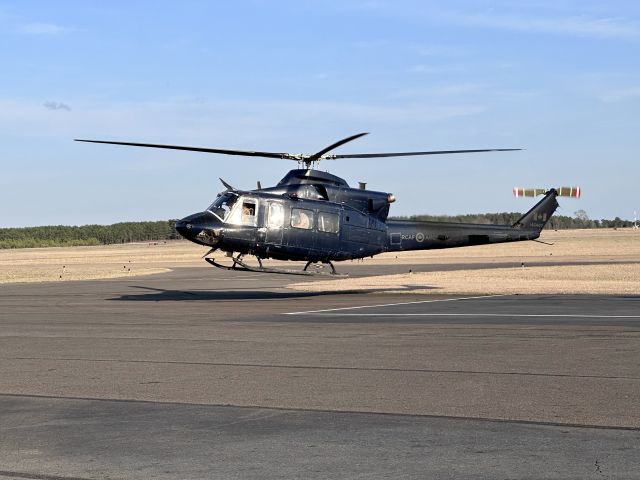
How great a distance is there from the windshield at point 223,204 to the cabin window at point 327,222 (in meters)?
3.02

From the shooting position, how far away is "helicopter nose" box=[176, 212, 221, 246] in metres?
31.4

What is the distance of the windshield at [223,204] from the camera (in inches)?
1256

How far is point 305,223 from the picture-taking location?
33.1 m

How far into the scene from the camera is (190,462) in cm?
917

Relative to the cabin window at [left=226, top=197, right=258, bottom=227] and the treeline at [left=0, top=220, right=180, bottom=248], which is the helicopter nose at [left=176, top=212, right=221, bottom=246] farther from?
the treeline at [left=0, top=220, right=180, bottom=248]

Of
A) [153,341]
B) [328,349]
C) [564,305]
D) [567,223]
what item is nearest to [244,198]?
[564,305]

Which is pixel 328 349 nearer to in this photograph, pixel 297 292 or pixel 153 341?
pixel 153 341

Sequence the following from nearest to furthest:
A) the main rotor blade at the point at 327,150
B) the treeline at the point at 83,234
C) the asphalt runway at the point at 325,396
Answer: the asphalt runway at the point at 325,396
the main rotor blade at the point at 327,150
the treeline at the point at 83,234

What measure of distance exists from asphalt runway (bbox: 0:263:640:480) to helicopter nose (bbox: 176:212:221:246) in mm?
6162

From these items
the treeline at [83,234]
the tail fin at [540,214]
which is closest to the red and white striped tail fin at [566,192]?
the tail fin at [540,214]

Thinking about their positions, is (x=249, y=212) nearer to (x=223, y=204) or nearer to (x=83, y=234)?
(x=223, y=204)

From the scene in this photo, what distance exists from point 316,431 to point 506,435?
194cm

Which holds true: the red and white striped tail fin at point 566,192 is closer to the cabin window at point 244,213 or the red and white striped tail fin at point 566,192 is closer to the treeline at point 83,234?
the cabin window at point 244,213

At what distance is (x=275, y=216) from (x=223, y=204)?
1.75 m
